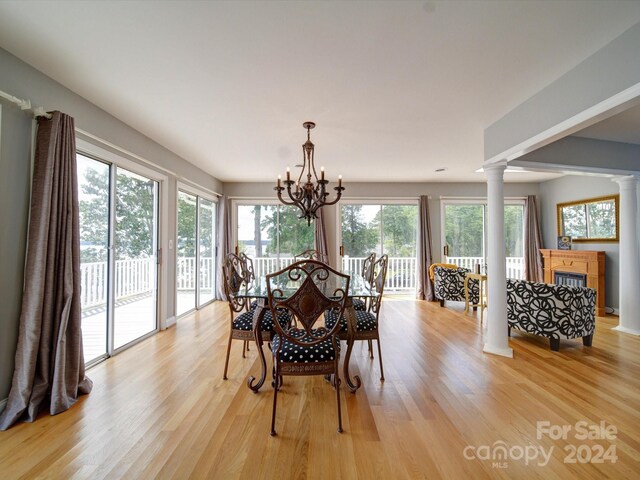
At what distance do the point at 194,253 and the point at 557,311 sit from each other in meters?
5.16

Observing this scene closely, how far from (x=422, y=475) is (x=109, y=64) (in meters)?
3.25

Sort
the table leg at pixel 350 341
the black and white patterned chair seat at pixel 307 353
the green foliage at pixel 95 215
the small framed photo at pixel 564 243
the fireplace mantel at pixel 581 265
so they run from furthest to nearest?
the small framed photo at pixel 564 243, the fireplace mantel at pixel 581 265, the green foliage at pixel 95 215, the table leg at pixel 350 341, the black and white patterned chair seat at pixel 307 353

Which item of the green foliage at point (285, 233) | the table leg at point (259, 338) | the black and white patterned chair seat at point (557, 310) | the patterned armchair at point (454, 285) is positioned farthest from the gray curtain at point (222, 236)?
the black and white patterned chair seat at point (557, 310)

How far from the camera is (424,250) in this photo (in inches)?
235

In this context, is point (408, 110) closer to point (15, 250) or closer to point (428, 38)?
point (428, 38)

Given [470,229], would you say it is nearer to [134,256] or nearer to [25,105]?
[134,256]

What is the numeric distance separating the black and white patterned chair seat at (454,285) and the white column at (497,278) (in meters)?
1.90

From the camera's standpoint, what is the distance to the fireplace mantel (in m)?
4.59

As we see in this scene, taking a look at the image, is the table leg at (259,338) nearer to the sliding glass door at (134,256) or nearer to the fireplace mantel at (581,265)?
the sliding glass door at (134,256)

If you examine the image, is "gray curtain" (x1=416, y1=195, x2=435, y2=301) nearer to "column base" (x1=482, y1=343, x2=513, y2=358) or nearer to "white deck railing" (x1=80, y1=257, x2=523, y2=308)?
"white deck railing" (x1=80, y1=257, x2=523, y2=308)

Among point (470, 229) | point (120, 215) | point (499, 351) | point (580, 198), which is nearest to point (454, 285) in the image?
point (470, 229)

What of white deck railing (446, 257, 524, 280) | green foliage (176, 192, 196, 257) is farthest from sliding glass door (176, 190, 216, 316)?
white deck railing (446, 257, 524, 280)

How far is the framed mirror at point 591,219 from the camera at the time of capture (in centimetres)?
464

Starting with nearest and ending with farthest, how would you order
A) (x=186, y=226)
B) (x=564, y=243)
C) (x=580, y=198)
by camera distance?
(x=186, y=226)
(x=580, y=198)
(x=564, y=243)
